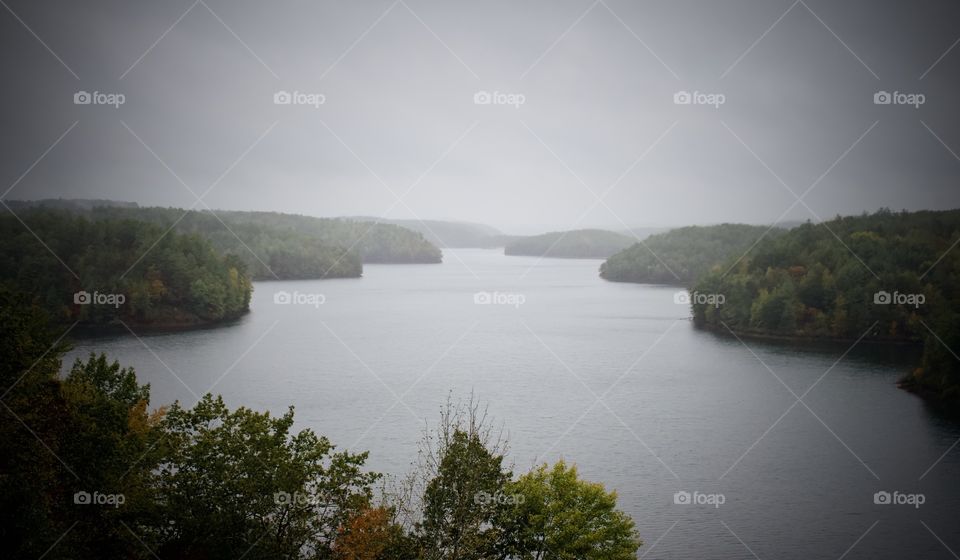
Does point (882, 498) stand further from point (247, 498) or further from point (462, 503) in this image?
point (247, 498)

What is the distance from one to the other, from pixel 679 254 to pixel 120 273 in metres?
93.3

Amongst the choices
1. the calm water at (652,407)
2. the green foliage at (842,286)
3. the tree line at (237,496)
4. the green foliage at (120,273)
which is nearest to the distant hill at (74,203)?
the green foliage at (120,273)

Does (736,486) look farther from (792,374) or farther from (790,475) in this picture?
(792,374)

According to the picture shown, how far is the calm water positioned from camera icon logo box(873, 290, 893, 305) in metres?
6.73

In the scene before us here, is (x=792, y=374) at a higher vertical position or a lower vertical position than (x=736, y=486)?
higher

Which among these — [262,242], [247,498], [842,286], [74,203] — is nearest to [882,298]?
[842,286]

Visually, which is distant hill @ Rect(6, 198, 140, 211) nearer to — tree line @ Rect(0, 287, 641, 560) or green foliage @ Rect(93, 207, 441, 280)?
green foliage @ Rect(93, 207, 441, 280)

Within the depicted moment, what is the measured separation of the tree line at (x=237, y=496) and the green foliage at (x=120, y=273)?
49.7 meters

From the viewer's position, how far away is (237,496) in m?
15.1

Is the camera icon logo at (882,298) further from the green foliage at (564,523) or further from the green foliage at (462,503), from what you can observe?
the green foliage at (462,503)

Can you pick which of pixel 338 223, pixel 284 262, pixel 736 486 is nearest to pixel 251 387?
pixel 736 486

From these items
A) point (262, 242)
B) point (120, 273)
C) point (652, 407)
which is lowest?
point (652, 407)

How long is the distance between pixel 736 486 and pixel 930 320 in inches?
1533

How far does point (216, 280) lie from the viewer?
72.2m
